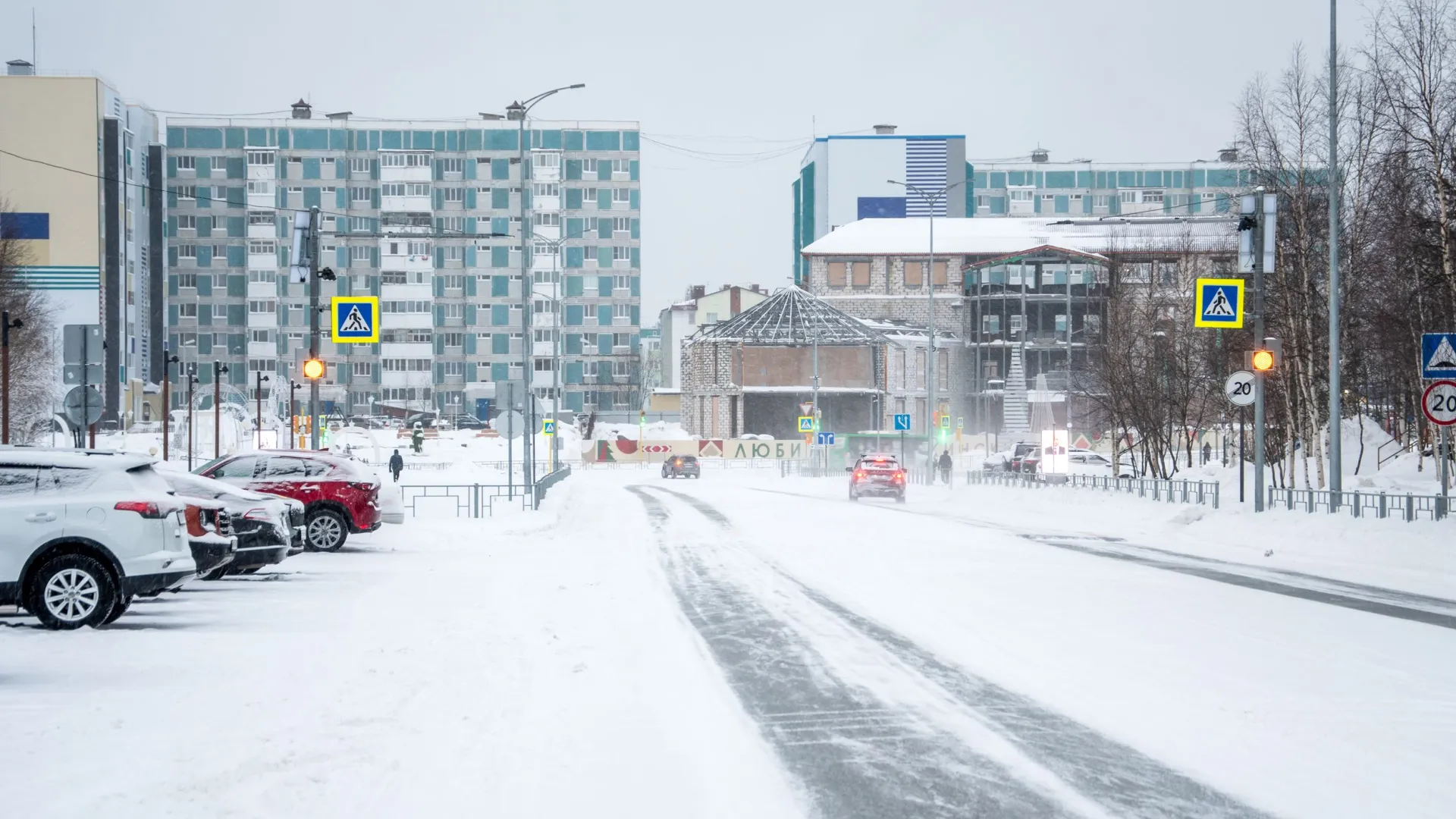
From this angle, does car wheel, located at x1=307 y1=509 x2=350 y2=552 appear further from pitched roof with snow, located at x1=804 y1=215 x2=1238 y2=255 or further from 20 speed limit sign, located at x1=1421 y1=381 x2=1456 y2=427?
pitched roof with snow, located at x1=804 y1=215 x2=1238 y2=255

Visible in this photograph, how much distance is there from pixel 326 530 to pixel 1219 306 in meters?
18.7

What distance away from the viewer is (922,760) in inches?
309

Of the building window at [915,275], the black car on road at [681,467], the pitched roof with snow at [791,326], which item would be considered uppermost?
the building window at [915,275]

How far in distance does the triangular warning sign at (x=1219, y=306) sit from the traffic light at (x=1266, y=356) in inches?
38.5

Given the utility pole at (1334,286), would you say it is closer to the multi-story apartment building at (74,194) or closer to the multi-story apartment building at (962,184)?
the multi-story apartment building at (74,194)

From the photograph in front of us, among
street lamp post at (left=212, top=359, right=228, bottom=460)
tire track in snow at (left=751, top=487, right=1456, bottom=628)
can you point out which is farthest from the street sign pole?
tire track in snow at (left=751, top=487, right=1456, bottom=628)

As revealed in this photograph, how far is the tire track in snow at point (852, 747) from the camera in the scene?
22.6 feet

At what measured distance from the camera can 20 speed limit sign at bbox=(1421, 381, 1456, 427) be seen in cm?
2041

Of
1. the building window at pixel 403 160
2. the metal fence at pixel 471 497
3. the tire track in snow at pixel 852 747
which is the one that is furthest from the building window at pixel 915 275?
the tire track in snow at pixel 852 747

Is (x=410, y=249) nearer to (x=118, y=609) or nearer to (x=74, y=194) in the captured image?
(x=74, y=194)

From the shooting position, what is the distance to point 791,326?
9712 cm

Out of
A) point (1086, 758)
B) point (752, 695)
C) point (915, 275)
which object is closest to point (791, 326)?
point (915, 275)

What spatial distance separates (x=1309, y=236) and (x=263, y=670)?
34.7 m

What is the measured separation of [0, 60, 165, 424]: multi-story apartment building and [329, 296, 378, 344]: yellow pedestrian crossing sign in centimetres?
6235
